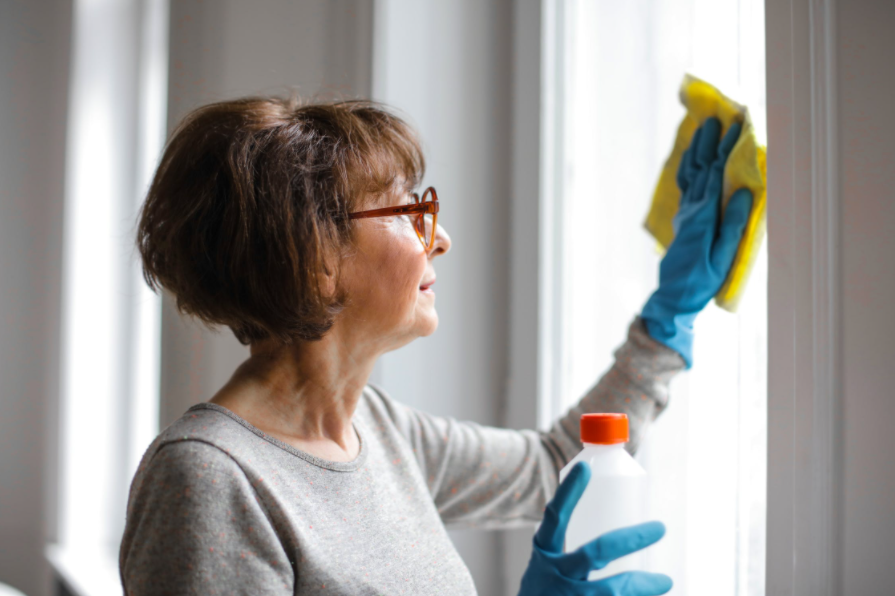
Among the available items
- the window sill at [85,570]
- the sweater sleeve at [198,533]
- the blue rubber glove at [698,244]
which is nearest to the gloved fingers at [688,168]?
the blue rubber glove at [698,244]

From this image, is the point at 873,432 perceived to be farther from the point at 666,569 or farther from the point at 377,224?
the point at 377,224

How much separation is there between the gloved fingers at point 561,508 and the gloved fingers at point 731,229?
0.35m

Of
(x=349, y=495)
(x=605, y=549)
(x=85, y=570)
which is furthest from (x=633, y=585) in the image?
(x=85, y=570)

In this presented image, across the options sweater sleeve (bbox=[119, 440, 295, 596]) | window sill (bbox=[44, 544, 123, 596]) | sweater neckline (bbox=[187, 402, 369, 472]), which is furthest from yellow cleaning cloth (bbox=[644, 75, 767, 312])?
window sill (bbox=[44, 544, 123, 596])

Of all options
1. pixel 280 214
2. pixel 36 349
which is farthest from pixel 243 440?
pixel 36 349

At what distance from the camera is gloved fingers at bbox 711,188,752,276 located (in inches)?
31.9

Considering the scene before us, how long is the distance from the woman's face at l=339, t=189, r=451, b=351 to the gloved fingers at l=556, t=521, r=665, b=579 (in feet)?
1.06

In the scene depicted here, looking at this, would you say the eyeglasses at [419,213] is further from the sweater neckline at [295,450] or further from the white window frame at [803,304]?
the white window frame at [803,304]

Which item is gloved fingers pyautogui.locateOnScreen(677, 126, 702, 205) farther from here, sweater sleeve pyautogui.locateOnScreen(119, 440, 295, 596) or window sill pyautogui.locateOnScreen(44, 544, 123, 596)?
window sill pyautogui.locateOnScreen(44, 544, 123, 596)

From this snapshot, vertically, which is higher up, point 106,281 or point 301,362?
point 106,281

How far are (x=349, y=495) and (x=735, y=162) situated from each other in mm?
602

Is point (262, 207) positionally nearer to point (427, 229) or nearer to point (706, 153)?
point (427, 229)

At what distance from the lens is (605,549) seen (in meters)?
0.64

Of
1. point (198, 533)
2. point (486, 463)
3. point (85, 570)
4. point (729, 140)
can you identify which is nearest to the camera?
point (198, 533)
